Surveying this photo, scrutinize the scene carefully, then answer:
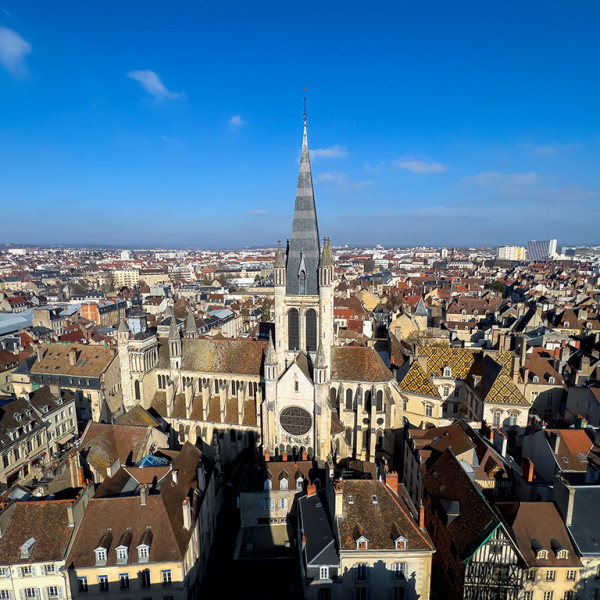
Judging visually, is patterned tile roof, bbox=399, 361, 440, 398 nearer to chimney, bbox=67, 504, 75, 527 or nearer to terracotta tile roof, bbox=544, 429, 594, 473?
terracotta tile roof, bbox=544, 429, 594, 473

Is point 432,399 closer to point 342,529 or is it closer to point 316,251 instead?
point 316,251

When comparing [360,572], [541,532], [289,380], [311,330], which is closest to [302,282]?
[311,330]

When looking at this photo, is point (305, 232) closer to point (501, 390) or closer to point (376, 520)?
point (376, 520)

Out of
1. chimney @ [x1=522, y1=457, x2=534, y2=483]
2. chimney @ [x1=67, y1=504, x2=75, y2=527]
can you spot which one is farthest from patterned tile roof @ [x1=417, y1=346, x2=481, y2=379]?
chimney @ [x1=67, y1=504, x2=75, y2=527]

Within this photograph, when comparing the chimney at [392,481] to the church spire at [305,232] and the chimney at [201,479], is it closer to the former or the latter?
the chimney at [201,479]

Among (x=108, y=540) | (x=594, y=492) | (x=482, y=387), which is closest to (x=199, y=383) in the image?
(x=108, y=540)

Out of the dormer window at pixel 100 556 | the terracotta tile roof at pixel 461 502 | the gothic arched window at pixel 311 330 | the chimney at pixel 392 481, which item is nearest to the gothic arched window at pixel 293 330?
the gothic arched window at pixel 311 330
